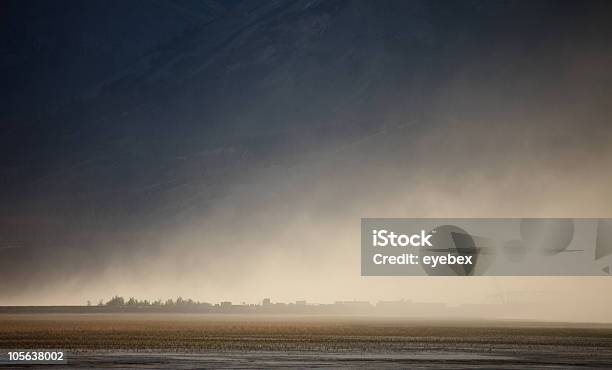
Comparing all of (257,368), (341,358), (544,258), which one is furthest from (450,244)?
(257,368)

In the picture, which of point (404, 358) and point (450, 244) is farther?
point (450, 244)

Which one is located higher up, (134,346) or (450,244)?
(450,244)

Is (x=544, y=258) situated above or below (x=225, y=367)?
above

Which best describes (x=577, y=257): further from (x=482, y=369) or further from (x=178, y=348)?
(x=482, y=369)

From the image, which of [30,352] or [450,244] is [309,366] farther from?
[450,244]

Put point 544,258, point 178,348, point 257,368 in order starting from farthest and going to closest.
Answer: point 544,258 < point 178,348 < point 257,368

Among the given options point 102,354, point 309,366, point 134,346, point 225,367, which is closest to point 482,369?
point 309,366

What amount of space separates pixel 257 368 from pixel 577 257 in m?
131

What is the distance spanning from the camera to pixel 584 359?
8175 cm

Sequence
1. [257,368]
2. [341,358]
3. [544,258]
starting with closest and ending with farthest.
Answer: [257,368]
[341,358]
[544,258]

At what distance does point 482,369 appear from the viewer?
2719 inches

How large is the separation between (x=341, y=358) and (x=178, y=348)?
847 inches

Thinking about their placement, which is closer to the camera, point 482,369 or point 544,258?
point 482,369

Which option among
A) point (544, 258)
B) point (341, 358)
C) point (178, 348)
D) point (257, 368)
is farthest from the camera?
point (544, 258)
